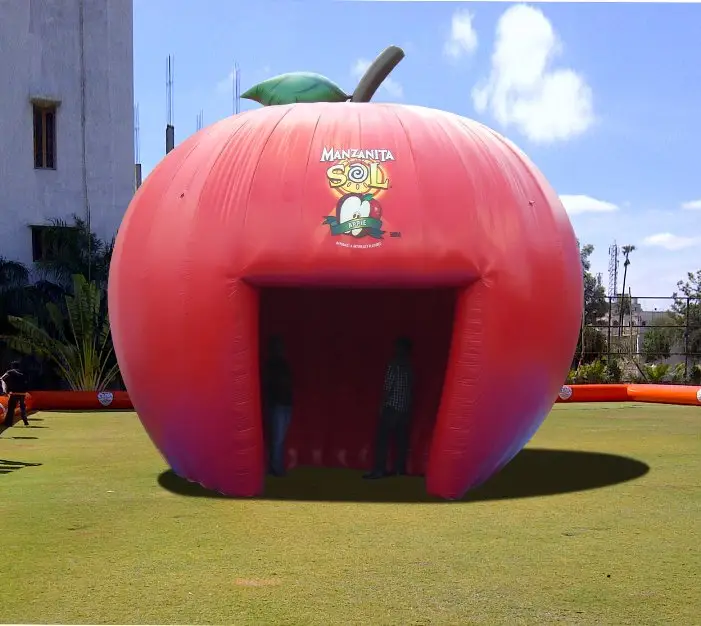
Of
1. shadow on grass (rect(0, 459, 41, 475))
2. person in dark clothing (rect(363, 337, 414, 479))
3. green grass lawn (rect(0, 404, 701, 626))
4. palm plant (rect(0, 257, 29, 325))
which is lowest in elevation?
shadow on grass (rect(0, 459, 41, 475))

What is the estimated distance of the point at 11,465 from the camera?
381 inches

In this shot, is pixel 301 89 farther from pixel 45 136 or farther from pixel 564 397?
pixel 45 136

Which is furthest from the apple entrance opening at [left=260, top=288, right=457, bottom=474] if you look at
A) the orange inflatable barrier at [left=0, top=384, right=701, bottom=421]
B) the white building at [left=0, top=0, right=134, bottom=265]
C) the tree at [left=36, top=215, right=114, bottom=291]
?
the white building at [left=0, top=0, right=134, bottom=265]

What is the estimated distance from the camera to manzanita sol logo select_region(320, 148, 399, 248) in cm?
706

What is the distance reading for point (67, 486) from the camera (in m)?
8.27

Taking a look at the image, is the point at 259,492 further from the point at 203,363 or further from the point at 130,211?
the point at 130,211

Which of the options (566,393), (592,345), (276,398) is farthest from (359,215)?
(592,345)

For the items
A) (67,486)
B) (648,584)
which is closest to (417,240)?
(648,584)

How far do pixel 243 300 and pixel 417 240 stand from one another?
1405mm

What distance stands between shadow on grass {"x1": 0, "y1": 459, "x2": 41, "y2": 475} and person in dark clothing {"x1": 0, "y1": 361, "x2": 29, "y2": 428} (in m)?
4.27

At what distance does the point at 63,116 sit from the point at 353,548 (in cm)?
2094

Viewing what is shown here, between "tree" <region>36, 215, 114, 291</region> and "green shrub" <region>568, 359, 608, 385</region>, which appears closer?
"tree" <region>36, 215, 114, 291</region>

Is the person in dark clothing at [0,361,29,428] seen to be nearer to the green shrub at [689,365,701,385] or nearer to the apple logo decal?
the apple logo decal

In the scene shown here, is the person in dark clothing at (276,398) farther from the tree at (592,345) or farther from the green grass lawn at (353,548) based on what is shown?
the tree at (592,345)
